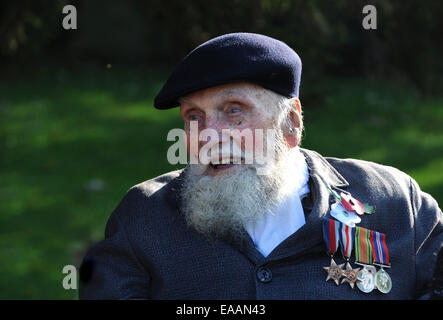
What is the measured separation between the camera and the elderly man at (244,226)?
119 inches

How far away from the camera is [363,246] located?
315 centimetres

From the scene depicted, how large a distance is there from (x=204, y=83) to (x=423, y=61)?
273 cm

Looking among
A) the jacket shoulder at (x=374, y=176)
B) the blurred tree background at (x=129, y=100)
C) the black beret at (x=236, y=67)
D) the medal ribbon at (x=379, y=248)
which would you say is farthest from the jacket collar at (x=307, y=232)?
the blurred tree background at (x=129, y=100)

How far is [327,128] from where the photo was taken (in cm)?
1202

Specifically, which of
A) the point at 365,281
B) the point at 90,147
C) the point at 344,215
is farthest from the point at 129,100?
the point at 365,281

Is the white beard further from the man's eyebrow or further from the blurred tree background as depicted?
the blurred tree background

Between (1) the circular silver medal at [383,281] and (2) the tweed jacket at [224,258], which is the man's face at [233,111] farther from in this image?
(1) the circular silver medal at [383,281]

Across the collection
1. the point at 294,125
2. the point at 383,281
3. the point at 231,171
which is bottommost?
the point at 383,281

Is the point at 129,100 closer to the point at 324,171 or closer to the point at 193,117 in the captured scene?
the point at 324,171

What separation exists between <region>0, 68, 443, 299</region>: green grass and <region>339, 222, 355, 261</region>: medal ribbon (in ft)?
5.05

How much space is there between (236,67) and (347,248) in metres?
0.93

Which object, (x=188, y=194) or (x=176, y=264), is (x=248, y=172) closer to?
(x=188, y=194)

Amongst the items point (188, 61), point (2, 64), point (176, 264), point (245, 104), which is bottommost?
point (176, 264)
